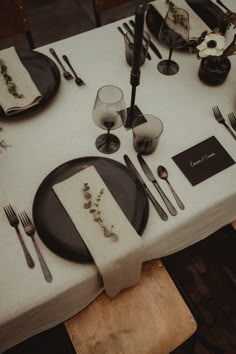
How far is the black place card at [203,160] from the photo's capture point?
Result: 3.84ft

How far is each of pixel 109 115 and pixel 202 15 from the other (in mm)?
742

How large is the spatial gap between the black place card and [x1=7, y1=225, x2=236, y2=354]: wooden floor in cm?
54

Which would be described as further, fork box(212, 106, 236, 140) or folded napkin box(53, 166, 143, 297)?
fork box(212, 106, 236, 140)

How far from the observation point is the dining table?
1001 mm

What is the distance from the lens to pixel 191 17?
1468 mm

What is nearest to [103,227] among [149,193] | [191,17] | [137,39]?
[149,193]

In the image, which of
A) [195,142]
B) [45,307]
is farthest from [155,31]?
[45,307]

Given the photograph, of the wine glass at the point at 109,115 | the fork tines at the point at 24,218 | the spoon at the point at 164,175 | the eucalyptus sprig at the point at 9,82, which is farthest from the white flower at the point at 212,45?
the fork tines at the point at 24,218

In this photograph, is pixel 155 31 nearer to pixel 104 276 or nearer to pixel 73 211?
pixel 73 211

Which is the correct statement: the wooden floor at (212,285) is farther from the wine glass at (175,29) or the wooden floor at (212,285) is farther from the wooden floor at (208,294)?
the wine glass at (175,29)

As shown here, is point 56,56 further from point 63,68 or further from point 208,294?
point 208,294

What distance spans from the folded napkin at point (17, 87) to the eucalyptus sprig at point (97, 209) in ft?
1.27

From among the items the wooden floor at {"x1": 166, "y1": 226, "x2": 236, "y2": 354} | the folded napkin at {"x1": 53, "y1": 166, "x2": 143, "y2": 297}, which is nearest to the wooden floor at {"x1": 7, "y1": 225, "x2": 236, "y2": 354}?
the wooden floor at {"x1": 166, "y1": 226, "x2": 236, "y2": 354}

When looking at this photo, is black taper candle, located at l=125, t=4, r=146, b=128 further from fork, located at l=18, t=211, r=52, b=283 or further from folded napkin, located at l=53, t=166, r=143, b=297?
fork, located at l=18, t=211, r=52, b=283
